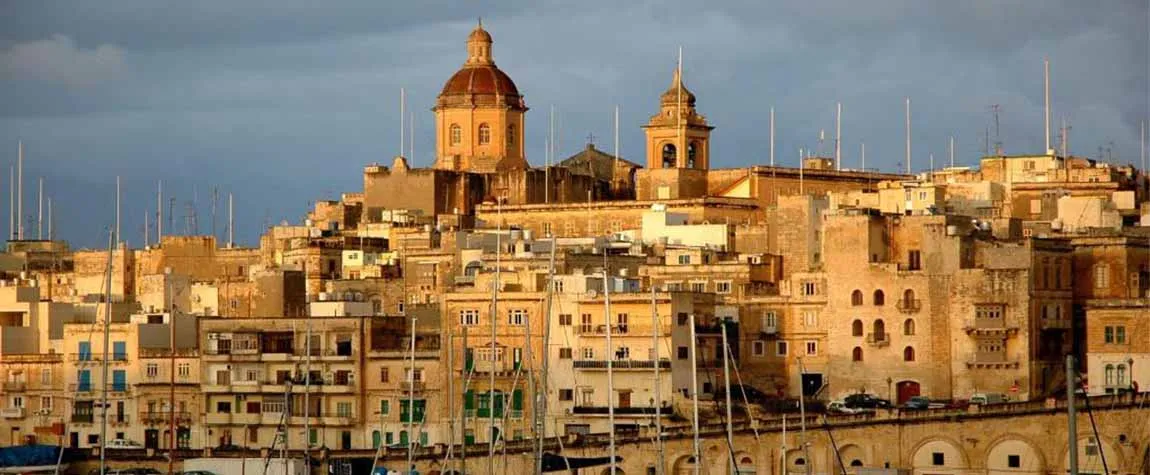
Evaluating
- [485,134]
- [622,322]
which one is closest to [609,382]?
[622,322]

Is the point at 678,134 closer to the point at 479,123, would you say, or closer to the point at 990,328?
the point at 479,123

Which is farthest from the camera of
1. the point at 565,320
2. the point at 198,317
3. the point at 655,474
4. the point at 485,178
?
the point at 485,178

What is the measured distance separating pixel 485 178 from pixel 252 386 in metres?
25.7

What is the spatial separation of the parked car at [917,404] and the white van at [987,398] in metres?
1.21

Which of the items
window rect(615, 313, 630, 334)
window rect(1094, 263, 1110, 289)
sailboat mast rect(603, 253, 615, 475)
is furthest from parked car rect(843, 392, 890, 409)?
window rect(1094, 263, 1110, 289)

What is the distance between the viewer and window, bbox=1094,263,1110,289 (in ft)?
291

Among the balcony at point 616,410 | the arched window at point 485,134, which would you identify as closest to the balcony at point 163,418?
the balcony at point 616,410

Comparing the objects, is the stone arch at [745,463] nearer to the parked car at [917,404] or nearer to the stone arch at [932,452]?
the stone arch at [932,452]

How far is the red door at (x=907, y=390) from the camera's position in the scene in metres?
85.9

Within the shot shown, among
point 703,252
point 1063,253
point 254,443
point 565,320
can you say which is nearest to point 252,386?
point 254,443

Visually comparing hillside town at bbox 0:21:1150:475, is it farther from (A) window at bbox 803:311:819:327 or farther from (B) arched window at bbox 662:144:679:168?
(B) arched window at bbox 662:144:679:168

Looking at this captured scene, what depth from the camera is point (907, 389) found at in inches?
3388

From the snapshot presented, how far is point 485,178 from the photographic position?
112m

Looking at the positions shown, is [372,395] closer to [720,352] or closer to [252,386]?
[252,386]
